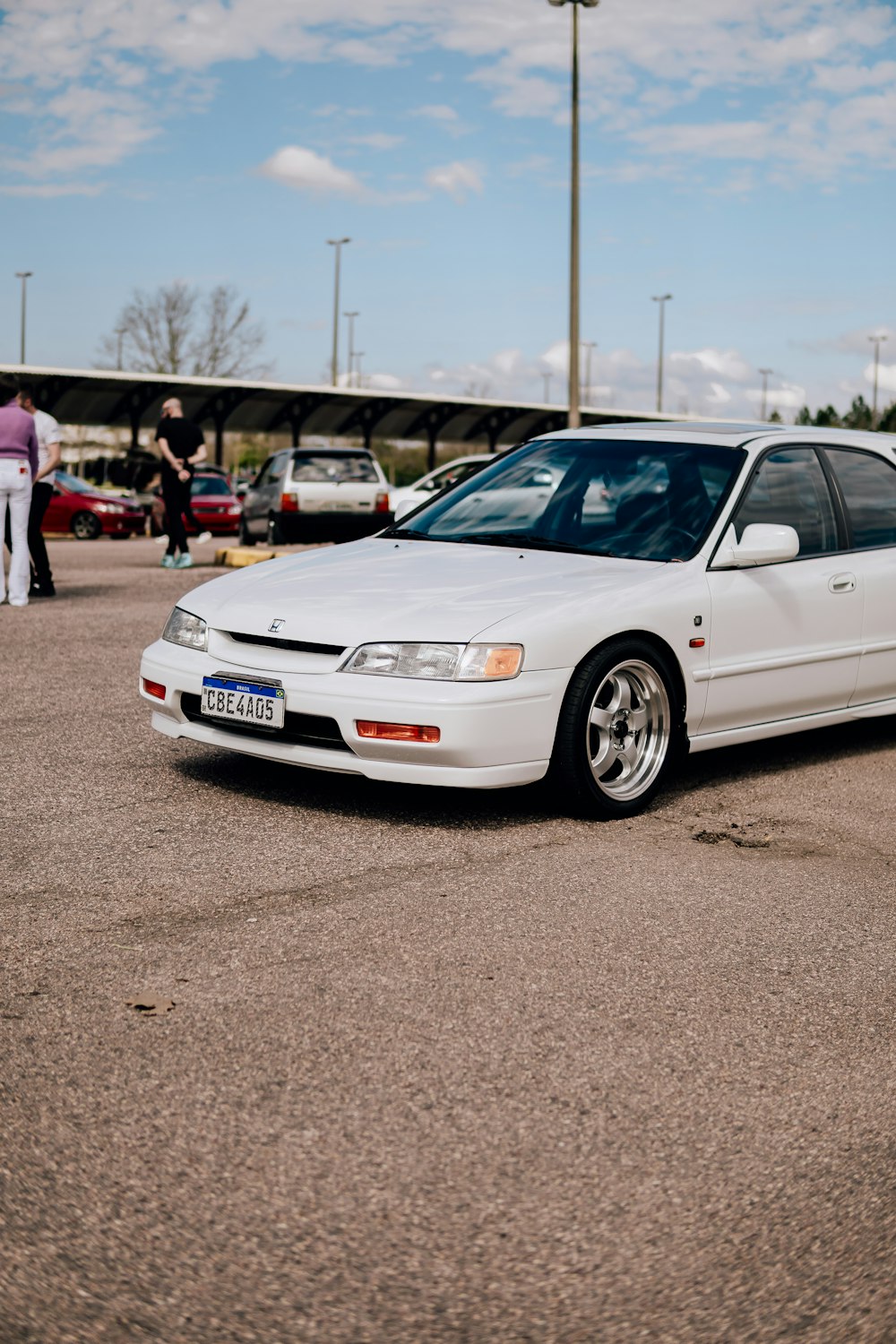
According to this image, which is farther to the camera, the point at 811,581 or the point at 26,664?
the point at 26,664

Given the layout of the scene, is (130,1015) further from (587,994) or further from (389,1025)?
(587,994)

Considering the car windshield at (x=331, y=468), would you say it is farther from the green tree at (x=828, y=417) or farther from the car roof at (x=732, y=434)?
the green tree at (x=828, y=417)

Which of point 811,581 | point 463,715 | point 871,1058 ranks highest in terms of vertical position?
point 811,581

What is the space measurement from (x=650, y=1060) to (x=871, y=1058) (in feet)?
1.62

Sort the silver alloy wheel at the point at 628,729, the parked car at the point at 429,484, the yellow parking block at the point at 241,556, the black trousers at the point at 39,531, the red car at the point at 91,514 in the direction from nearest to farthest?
1. the silver alloy wheel at the point at 628,729
2. the black trousers at the point at 39,531
3. the yellow parking block at the point at 241,556
4. the parked car at the point at 429,484
5. the red car at the point at 91,514

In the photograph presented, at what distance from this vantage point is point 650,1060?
3.18 m

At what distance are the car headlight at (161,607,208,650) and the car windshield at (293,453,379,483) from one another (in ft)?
51.7

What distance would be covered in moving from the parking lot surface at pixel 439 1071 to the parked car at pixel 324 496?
1593cm

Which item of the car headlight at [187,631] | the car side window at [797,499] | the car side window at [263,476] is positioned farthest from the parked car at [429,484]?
the car headlight at [187,631]

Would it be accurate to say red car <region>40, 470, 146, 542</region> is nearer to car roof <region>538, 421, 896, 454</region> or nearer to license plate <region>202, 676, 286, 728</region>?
car roof <region>538, 421, 896, 454</region>

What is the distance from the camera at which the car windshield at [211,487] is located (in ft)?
97.6

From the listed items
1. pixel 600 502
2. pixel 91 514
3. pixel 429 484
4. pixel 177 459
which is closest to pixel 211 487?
pixel 91 514

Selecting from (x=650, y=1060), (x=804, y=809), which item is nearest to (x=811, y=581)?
(x=804, y=809)

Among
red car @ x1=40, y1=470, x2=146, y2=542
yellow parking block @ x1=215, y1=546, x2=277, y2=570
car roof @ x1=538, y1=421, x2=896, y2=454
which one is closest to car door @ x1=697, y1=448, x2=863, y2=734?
car roof @ x1=538, y1=421, x2=896, y2=454
